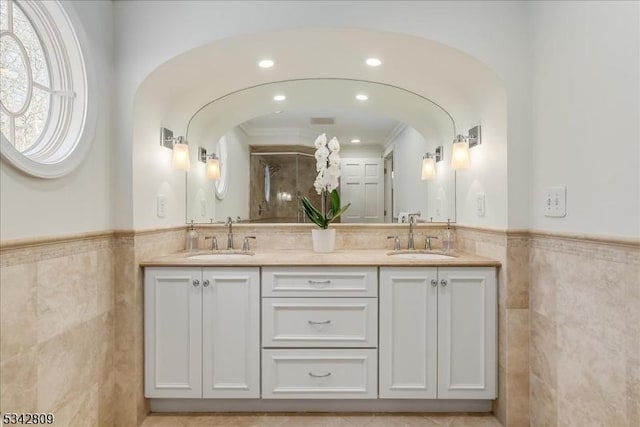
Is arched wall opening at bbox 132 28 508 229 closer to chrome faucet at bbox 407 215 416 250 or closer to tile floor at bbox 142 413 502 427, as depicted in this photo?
chrome faucet at bbox 407 215 416 250

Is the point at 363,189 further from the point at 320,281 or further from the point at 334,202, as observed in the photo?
the point at 320,281

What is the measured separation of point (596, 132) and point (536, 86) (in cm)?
51

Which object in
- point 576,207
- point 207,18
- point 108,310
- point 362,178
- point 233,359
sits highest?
point 207,18

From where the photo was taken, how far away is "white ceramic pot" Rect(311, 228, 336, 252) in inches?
95.1

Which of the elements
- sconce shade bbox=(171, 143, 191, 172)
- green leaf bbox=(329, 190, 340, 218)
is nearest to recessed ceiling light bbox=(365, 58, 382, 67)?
green leaf bbox=(329, 190, 340, 218)

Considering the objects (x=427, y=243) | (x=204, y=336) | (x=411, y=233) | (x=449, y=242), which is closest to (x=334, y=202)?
(x=411, y=233)

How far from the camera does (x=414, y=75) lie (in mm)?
2342

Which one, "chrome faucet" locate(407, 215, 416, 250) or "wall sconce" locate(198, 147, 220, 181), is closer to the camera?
"chrome faucet" locate(407, 215, 416, 250)

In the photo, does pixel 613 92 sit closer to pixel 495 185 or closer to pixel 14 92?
pixel 495 185

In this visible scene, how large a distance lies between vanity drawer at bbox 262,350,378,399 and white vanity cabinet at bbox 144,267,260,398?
0.08 m

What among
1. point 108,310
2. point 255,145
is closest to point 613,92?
point 255,145

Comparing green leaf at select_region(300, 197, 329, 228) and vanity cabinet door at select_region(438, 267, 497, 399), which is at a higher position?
green leaf at select_region(300, 197, 329, 228)

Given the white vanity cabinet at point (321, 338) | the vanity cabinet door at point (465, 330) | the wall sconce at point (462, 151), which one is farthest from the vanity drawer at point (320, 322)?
the wall sconce at point (462, 151)

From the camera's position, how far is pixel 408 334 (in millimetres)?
2016
